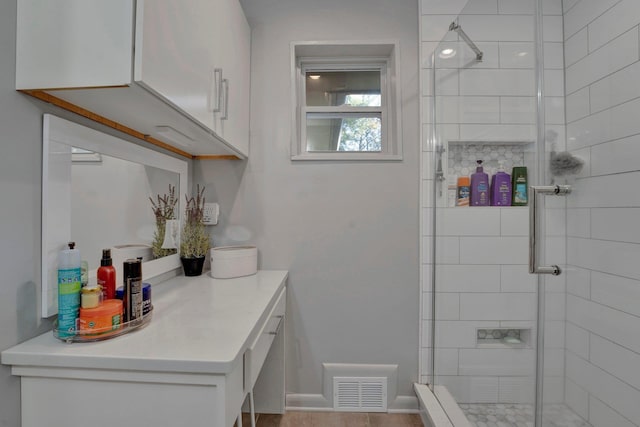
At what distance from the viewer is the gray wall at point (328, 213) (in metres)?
1.69

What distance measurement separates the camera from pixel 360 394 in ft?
5.43

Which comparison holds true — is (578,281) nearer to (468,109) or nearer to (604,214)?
(604,214)

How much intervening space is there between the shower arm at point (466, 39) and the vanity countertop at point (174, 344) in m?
1.39

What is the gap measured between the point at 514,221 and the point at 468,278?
14.2 inches

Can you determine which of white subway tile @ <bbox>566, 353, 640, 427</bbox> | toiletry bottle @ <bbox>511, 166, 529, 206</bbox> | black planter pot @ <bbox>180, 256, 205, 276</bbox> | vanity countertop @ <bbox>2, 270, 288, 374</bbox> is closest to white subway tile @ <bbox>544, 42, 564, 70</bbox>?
toiletry bottle @ <bbox>511, 166, 529, 206</bbox>

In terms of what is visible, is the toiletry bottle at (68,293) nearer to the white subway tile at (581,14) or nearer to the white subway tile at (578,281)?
the white subway tile at (578,281)

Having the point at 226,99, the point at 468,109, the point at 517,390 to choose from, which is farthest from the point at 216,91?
the point at 517,390

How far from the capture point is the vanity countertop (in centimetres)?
68

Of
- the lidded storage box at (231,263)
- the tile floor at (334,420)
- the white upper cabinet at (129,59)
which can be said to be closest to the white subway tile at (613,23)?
the white upper cabinet at (129,59)

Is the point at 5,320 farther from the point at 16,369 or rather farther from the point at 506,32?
the point at 506,32

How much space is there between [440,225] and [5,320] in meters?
1.66

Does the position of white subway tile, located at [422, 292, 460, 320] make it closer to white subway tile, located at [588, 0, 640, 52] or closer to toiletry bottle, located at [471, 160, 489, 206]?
toiletry bottle, located at [471, 160, 489, 206]

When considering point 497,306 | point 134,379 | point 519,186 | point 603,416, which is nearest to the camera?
point 134,379

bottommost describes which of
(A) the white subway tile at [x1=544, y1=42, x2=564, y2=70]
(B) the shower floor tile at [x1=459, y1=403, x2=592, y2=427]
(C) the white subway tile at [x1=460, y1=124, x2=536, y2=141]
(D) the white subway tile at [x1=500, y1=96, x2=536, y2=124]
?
(B) the shower floor tile at [x1=459, y1=403, x2=592, y2=427]
